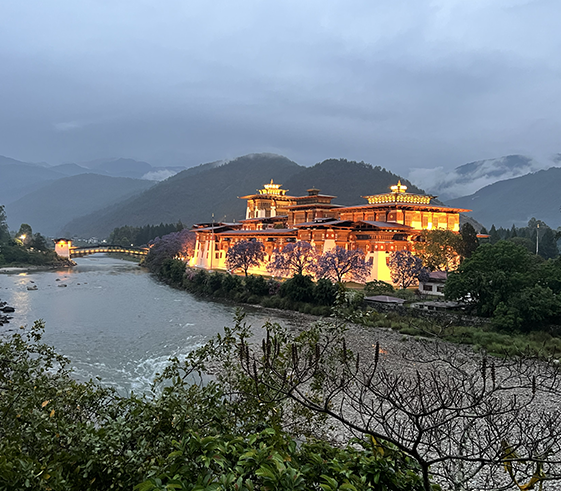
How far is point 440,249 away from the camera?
40531 mm

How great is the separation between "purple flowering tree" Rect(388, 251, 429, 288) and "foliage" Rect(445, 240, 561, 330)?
8.22m

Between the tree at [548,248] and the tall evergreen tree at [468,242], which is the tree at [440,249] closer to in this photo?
the tall evergreen tree at [468,242]

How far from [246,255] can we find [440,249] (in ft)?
67.0

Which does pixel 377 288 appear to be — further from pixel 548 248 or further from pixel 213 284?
pixel 548 248

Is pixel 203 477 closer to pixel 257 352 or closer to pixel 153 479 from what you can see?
pixel 153 479

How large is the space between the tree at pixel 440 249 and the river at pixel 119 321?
14410mm

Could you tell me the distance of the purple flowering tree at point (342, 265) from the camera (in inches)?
1592

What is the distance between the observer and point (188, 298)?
149ft

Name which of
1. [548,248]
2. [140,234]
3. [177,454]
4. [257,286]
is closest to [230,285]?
[257,286]

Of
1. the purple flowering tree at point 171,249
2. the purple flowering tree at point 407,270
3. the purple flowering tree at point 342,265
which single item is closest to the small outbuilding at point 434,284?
the purple flowering tree at point 407,270

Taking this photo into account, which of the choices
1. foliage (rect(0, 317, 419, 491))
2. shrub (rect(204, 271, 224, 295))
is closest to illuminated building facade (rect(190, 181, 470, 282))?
shrub (rect(204, 271, 224, 295))

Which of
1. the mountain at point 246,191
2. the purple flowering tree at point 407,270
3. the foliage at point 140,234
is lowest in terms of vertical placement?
the purple flowering tree at point 407,270

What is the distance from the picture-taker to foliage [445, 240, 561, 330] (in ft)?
83.3

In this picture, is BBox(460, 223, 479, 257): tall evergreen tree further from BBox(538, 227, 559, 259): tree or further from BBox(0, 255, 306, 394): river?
BBox(538, 227, 559, 259): tree
